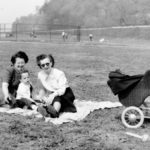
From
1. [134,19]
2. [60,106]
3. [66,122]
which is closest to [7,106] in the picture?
[60,106]

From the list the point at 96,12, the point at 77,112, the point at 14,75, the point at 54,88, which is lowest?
the point at 77,112

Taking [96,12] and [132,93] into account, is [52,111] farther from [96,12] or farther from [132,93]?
[96,12]

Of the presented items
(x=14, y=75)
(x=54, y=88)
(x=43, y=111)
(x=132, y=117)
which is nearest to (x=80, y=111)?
(x=54, y=88)

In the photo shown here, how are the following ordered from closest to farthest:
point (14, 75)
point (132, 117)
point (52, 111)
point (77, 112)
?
point (132, 117) < point (52, 111) < point (77, 112) < point (14, 75)

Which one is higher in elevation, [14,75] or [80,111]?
[14,75]

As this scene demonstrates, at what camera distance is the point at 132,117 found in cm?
489

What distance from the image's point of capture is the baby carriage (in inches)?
191

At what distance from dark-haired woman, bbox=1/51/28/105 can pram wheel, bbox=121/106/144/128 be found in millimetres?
1979

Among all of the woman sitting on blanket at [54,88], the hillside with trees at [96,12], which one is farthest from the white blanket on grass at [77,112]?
the hillside with trees at [96,12]

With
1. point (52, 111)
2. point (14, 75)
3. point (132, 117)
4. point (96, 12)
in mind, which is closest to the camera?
point (132, 117)

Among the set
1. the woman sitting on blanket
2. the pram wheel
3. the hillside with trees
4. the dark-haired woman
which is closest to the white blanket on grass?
the woman sitting on blanket

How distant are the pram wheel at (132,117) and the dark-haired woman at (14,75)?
6.49ft

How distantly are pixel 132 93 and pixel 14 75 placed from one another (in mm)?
2224

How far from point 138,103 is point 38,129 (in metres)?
1.38
